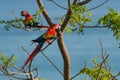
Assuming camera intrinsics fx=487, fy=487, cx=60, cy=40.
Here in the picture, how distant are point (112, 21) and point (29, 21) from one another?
234 centimetres

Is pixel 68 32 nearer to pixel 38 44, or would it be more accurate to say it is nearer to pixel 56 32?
pixel 56 32

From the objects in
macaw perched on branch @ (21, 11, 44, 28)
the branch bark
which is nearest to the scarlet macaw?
macaw perched on branch @ (21, 11, 44, 28)

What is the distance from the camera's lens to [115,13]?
41.5 feet

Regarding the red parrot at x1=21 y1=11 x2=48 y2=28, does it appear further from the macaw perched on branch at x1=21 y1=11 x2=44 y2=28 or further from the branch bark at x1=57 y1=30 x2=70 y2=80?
the branch bark at x1=57 y1=30 x2=70 y2=80

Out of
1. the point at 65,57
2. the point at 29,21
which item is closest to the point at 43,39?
the point at 29,21

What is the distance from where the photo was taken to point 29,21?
1130 cm

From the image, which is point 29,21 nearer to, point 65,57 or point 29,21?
point 29,21

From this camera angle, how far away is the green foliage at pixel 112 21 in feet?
40.5

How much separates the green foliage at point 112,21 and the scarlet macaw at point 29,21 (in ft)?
6.03

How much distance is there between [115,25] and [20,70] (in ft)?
8.83

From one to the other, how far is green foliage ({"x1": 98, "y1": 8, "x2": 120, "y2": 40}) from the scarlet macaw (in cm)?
184

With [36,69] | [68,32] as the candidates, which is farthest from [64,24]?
[36,69]

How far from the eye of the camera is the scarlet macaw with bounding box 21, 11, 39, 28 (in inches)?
443

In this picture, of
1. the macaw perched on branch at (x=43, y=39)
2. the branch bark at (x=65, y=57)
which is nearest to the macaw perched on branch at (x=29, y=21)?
the macaw perched on branch at (x=43, y=39)
